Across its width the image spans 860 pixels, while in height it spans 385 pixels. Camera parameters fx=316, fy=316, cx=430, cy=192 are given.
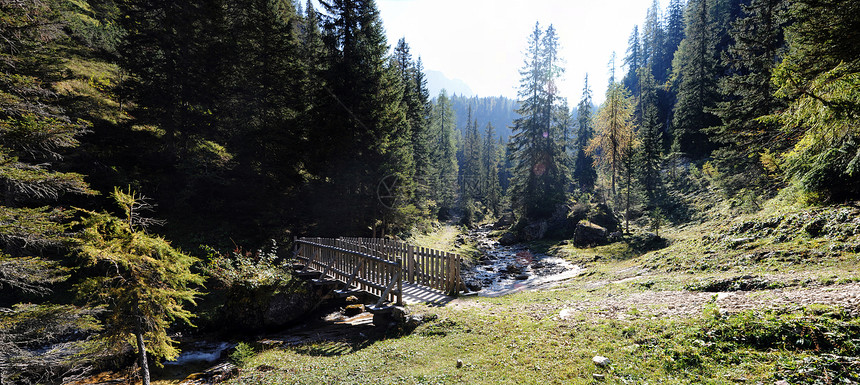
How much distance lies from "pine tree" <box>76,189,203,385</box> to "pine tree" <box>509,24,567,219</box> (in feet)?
114

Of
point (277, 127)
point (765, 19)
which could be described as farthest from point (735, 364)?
point (765, 19)

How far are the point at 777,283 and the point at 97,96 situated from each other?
3284 centimetres

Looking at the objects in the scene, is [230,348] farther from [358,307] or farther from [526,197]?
[526,197]

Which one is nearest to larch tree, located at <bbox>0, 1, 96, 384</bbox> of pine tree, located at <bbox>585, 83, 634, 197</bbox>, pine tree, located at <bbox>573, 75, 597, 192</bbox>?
pine tree, located at <bbox>585, 83, 634, 197</bbox>

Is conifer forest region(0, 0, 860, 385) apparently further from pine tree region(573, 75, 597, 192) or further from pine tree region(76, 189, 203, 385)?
pine tree region(573, 75, 597, 192)

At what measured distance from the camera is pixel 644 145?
33281 mm

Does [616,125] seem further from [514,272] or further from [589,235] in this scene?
[514,272]

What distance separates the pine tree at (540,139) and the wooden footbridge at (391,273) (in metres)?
27.4

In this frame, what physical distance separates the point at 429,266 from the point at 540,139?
3056 cm

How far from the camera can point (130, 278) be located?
589 centimetres

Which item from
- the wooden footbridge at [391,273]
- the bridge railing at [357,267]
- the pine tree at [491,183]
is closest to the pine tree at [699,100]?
the pine tree at [491,183]

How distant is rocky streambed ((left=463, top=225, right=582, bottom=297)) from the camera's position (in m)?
16.8

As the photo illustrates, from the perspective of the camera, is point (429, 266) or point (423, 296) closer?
point (423, 296)

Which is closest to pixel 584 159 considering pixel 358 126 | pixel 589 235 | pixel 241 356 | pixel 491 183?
pixel 491 183
